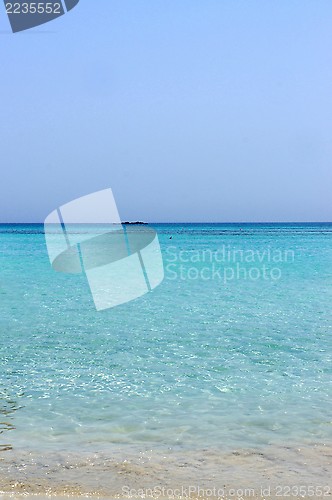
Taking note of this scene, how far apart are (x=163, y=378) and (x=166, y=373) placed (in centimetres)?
25

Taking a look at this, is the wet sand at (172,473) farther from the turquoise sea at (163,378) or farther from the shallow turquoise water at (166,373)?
the shallow turquoise water at (166,373)

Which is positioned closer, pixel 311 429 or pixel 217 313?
pixel 311 429

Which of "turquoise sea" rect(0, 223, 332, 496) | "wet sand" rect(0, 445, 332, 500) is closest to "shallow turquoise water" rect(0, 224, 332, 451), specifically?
"turquoise sea" rect(0, 223, 332, 496)

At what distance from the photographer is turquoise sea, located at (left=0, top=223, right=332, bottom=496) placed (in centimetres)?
556

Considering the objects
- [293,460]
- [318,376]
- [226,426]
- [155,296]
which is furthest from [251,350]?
[155,296]

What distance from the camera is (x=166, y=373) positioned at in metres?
7.98

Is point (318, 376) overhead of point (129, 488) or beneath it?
beneath

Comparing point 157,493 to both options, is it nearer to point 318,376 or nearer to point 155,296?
point 318,376

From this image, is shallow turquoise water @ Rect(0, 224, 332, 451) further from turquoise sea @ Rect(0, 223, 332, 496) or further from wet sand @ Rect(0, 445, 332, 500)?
wet sand @ Rect(0, 445, 332, 500)

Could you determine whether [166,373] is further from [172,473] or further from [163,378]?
[172,473]

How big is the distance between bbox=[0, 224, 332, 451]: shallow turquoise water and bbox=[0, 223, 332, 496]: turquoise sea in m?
0.02

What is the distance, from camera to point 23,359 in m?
8.75

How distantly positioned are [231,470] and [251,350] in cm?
465

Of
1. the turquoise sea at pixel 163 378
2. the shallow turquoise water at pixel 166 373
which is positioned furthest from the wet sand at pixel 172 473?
the shallow turquoise water at pixel 166 373
